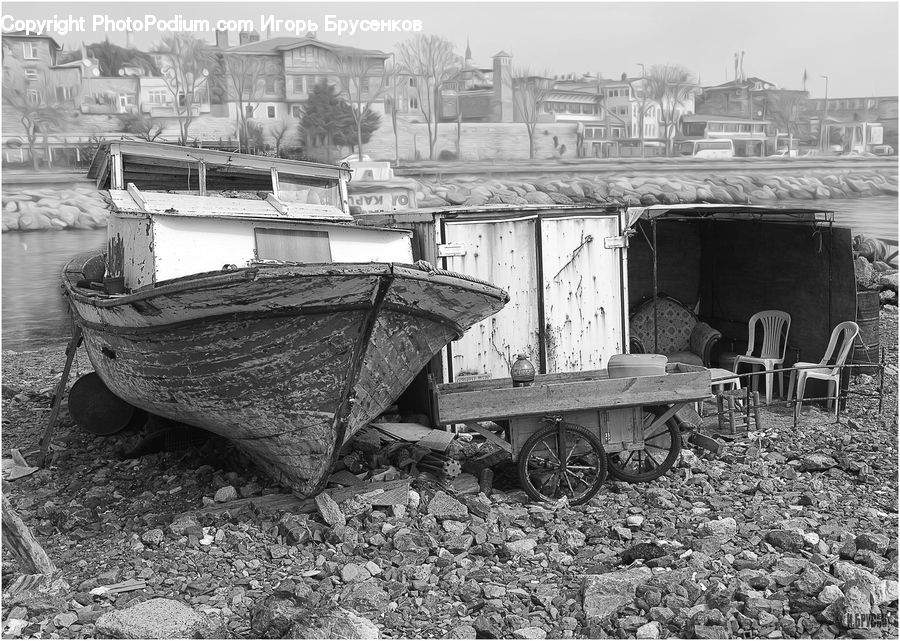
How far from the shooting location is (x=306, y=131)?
3534 centimetres

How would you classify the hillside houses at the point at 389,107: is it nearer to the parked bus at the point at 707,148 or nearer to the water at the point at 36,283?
the parked bus at the point at 707,148

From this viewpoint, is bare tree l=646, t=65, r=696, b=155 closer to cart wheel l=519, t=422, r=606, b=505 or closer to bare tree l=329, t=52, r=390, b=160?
bare tree l=329, t=52, r=390, b=160

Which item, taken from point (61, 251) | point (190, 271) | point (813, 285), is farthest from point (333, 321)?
point (61, 251)

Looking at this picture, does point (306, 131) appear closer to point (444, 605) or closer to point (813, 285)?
point (813, 285)

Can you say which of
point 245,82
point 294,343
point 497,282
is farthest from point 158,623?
point 245,82

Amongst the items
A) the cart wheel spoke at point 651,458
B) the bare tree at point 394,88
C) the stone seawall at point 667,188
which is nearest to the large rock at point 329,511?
the cart wheel spoke at point 651,458

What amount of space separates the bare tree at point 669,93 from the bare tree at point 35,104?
26.7 m

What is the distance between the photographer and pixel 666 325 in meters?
12.6

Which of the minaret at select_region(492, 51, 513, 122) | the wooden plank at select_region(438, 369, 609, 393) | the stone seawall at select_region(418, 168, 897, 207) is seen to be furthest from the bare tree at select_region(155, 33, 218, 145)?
the wooden plank at select_region(438, 369, 609, 393)

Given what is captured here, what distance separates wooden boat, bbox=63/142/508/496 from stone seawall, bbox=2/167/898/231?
21.5m

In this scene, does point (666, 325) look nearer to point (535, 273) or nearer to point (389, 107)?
point (535, 273)

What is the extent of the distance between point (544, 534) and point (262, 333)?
8.25ft

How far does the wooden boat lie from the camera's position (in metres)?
6.01

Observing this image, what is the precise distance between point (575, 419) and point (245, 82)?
32749 mm
